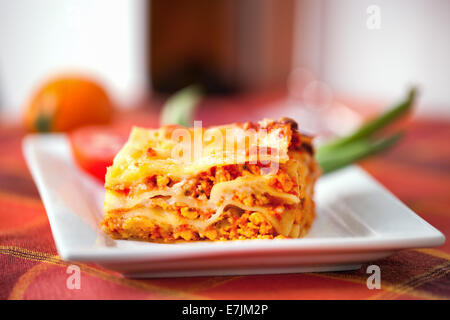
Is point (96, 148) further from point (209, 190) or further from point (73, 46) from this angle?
point (73, 46)

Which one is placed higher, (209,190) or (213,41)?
(213,41)

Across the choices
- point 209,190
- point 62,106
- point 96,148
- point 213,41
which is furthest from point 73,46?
point 209,190

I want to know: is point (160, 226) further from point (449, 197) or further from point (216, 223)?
point (449, 197)

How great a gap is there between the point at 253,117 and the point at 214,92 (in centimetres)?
128

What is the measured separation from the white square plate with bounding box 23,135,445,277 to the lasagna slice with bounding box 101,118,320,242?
0.08 m

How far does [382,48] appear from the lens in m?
5.78

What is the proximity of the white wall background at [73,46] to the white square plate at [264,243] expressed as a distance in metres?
3.02

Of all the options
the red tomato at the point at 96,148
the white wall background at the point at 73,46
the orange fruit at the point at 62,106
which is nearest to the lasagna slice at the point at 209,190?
the red tomato at the point at 96,148

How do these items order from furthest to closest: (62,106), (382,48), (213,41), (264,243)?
(382,48), (213,41), (62,106), (264,243)

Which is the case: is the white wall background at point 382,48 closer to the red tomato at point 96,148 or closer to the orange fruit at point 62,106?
the orange fruit at point 62,106

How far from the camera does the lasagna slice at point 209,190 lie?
4.83ft

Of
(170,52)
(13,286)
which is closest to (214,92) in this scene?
(170,52)

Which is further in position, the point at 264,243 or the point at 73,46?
the point at 73,46

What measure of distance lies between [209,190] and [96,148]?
955mm
